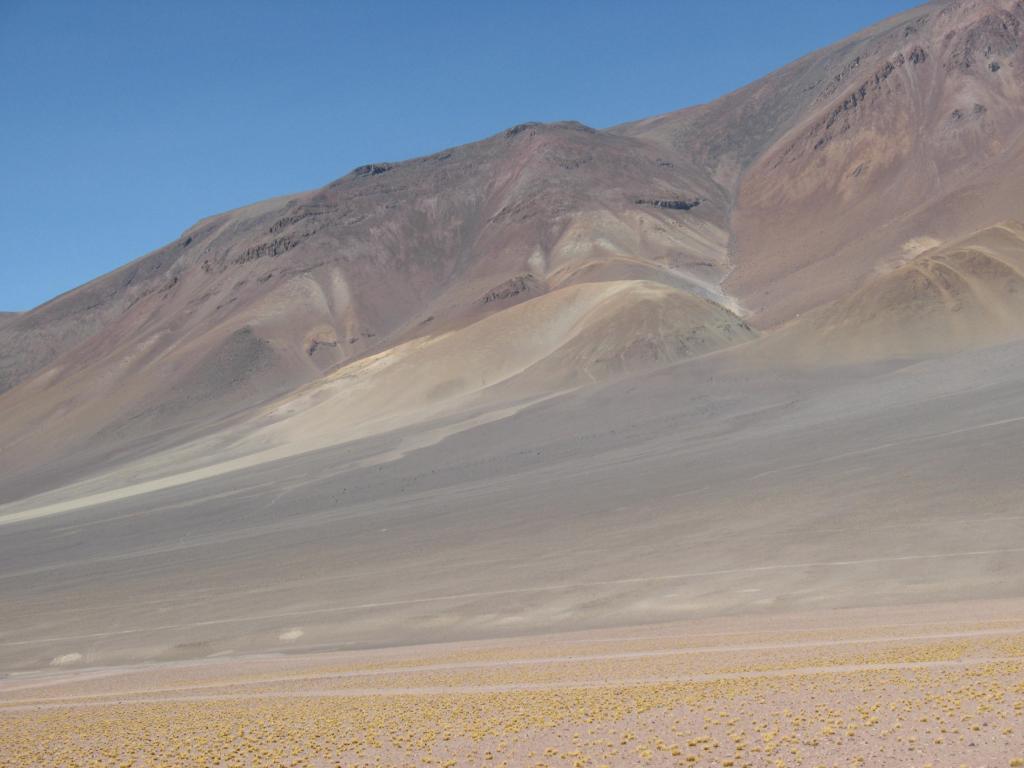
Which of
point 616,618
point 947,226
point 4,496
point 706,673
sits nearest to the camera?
point 706,673

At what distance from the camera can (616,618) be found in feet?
75.9

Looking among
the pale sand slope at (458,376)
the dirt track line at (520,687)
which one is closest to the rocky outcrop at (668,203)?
the pale sand slope at (458,376)

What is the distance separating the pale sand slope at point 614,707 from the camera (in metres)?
9.32

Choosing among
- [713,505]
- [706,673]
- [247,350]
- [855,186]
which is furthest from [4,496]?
[855,186]

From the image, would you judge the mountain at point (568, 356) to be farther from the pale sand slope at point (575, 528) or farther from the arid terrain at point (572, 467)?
the arid terrain at point (572, 467)

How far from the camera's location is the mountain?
111 feet

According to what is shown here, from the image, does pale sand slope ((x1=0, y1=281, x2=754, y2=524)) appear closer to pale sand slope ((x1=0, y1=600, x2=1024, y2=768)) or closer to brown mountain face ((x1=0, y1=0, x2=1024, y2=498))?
brown mountain face ((x1=0, y1=0, x2=1024, y2=498))

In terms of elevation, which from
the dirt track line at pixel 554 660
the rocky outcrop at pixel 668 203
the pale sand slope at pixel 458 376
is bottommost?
the dirt track line at pixel 554 660

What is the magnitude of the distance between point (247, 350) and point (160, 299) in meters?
42.4

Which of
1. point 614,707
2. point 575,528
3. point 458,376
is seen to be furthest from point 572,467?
point 614,707

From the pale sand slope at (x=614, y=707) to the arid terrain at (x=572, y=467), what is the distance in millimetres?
87

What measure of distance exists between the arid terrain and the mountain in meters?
0.38

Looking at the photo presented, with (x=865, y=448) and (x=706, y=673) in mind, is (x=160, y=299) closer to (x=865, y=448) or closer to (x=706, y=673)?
(x=865, y=448)

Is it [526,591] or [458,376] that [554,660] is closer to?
[526,591]
